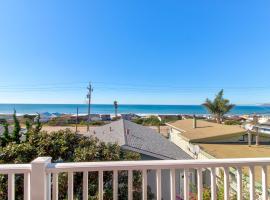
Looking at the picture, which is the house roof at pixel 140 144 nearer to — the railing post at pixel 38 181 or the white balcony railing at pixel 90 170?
the white balcony railing at pixel 90 170

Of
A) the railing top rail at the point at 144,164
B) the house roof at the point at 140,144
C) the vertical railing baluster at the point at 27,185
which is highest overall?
the railing top rail at the point at 144,164

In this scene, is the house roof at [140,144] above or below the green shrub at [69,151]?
below

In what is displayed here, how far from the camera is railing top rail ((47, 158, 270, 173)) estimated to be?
222cm

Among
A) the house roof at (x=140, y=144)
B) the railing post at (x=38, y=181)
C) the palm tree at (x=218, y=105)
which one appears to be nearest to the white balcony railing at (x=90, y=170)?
the railing post at (x=38, y=181)

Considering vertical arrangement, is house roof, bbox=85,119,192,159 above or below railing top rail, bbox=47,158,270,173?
below

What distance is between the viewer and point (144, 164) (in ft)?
7.52

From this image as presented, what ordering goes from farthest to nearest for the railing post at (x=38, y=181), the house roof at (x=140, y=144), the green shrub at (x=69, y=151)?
the house roof at (x=140, y=144)
the green shrub at (x=69, y=151)
the railing post at (x=38, y=181)

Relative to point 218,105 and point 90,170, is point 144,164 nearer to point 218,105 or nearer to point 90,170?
point 90,170

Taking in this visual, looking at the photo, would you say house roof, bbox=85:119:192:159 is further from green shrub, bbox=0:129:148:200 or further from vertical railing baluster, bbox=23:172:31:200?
vertical railing baluster, bbox=23:172:31:200

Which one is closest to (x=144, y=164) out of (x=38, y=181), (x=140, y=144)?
(x=38, y=181)

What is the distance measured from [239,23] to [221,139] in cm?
797

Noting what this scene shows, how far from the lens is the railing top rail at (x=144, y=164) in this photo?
2219mm

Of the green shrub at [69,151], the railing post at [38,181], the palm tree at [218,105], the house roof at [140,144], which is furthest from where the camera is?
the palm tree at [218,105]

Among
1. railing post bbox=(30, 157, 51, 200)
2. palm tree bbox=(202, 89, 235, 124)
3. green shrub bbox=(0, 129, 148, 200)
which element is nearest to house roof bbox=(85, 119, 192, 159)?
green shrub bbox=(0, 129, 148, 200)
